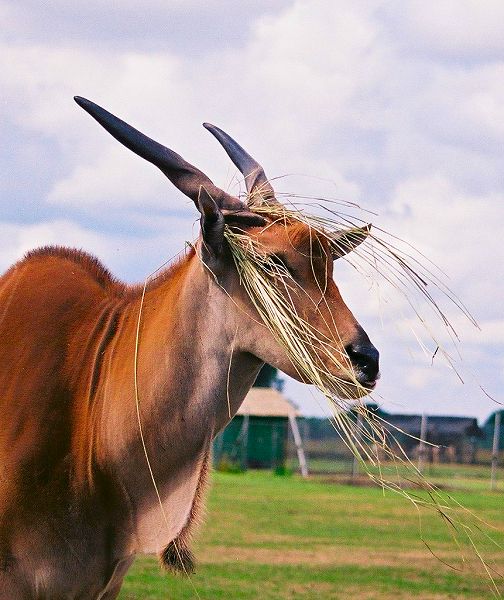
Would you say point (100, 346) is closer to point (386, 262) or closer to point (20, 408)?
point (20, 408)

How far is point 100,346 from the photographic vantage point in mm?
5480

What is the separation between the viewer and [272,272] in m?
5.04

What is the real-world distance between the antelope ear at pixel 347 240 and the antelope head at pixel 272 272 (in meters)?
0.01

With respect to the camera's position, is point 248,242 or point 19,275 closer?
point 248,242

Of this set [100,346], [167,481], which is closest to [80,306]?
[100,346]

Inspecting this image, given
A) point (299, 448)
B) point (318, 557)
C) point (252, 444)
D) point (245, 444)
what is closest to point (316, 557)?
point (318, 557)

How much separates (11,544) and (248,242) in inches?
66.5

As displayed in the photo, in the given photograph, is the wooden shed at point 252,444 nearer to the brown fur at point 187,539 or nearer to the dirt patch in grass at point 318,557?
the dirt patch in grass at point 318,557

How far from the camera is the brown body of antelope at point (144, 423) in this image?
5.10m

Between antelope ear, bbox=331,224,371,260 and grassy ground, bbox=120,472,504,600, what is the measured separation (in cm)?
315

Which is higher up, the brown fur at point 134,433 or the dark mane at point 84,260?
the dark mane at point 84,260

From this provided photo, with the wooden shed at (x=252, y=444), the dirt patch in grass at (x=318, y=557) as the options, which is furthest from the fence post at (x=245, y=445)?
the dirt patch in grass at (x=318, y=557)

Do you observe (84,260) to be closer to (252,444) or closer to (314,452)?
(314,452)

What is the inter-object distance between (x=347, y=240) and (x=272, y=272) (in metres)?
0.48
